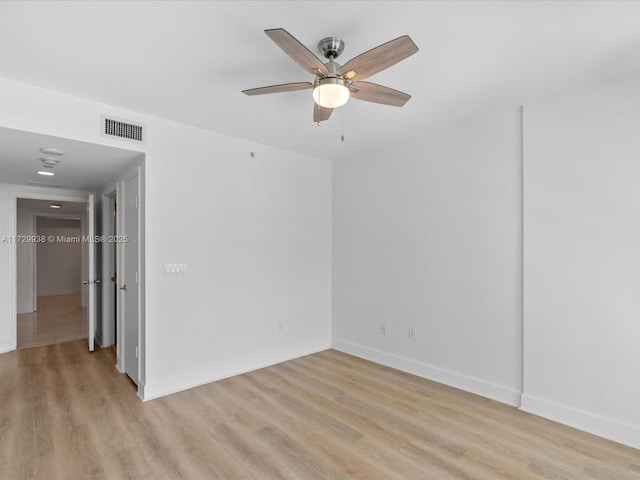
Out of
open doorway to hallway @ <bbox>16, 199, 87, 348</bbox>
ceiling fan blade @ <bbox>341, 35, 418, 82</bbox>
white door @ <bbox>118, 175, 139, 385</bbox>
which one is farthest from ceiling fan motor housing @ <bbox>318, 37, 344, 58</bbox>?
open doorway to hallway @ <bbox>16, 199, 87, 348</bbox>

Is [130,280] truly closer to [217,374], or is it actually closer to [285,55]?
[217,374]

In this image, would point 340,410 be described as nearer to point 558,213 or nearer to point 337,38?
point 558,213

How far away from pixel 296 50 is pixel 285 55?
45cm

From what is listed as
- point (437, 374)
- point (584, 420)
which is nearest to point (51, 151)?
point (437, 374)

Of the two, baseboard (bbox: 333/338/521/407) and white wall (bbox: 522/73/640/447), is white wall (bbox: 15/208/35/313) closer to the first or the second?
baseboard (bbox: 333/338/521/407)

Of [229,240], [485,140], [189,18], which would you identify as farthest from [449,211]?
[189,18]

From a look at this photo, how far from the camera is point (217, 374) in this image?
3.41 metres

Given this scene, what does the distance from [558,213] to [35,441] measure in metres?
4.27

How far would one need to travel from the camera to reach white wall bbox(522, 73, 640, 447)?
90.7 inches

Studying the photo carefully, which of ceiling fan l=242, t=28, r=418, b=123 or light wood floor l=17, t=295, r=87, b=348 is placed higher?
ceiling fan l=242, t=28, r=418, b=123

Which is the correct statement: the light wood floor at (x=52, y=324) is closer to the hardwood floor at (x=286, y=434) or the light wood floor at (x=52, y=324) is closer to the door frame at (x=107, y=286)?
the door frame at (x=107, y=286)

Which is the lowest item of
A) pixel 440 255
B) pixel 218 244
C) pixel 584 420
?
pixel 584 420

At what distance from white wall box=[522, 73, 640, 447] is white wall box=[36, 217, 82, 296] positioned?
9885 millimetres

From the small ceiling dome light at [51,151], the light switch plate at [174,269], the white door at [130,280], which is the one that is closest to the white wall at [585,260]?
the light switch plate at [174,269]
